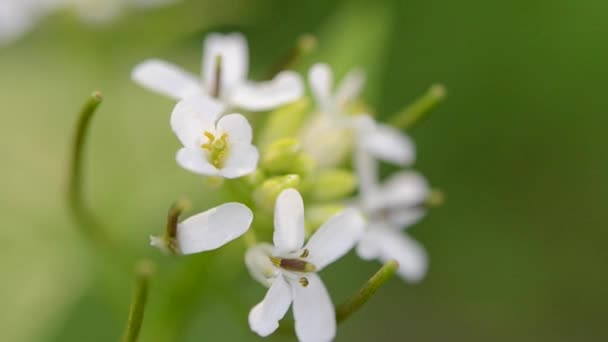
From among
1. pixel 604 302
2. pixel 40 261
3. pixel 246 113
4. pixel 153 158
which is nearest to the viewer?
pixel 246 113

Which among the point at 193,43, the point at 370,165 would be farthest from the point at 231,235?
the point at 193,43

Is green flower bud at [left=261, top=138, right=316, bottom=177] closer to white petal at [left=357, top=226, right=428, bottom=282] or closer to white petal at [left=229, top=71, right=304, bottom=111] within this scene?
white petal at [left=229, top=71, right=304, bottom=111]

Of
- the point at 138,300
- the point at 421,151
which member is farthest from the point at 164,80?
the point at 421,151

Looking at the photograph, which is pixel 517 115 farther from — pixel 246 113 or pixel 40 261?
pixel 40 261

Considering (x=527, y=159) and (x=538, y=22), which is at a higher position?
(x=538, y=22)

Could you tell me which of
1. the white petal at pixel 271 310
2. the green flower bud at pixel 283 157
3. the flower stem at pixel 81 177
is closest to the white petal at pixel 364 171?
the green flower bud at pixel 283 157

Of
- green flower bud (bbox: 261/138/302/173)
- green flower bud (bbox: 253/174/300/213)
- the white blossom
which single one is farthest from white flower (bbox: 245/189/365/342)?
the white blossom

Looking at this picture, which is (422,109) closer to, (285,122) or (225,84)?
(285,122)

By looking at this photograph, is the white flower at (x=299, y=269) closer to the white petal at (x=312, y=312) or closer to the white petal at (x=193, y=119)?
the white petal at (x=312, y=312)
